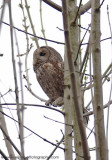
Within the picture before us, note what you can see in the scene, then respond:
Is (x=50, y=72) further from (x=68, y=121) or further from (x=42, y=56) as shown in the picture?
(x=68, y=121)

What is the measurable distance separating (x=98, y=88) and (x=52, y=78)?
7.51ft

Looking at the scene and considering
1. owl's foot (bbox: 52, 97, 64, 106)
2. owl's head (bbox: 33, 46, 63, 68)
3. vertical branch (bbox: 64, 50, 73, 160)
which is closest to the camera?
vertical branch (bbox: 64, 50, 73, 160)

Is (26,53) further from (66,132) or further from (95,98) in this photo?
(95,98)

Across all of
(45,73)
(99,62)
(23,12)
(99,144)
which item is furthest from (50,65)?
(99,144)

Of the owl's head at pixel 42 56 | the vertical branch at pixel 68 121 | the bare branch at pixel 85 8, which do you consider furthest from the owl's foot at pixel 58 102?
the bare branch at pixel 85 8

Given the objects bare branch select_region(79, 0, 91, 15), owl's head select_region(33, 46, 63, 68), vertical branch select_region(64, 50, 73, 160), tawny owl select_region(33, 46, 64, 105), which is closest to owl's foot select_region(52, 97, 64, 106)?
tawny owl select_region(33, 46, 64, 105)

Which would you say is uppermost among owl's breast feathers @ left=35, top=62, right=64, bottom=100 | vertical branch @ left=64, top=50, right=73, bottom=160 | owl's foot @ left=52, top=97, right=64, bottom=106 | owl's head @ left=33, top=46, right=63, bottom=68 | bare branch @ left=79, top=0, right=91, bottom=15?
owl's head @ left=33, top=46, right=63, bottom=68

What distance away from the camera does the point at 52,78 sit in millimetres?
4379

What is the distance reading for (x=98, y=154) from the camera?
1.91 meters

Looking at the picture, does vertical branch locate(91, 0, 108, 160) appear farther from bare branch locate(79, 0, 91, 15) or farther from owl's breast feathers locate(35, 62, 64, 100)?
owl's breast feathers locate(35, 62, 64, 100)

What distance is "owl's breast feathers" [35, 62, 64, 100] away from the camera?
4.36 metres

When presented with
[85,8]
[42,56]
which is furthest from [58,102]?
[85,8]

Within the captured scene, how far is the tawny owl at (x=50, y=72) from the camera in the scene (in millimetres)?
4363

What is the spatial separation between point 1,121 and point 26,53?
34.5 inches
